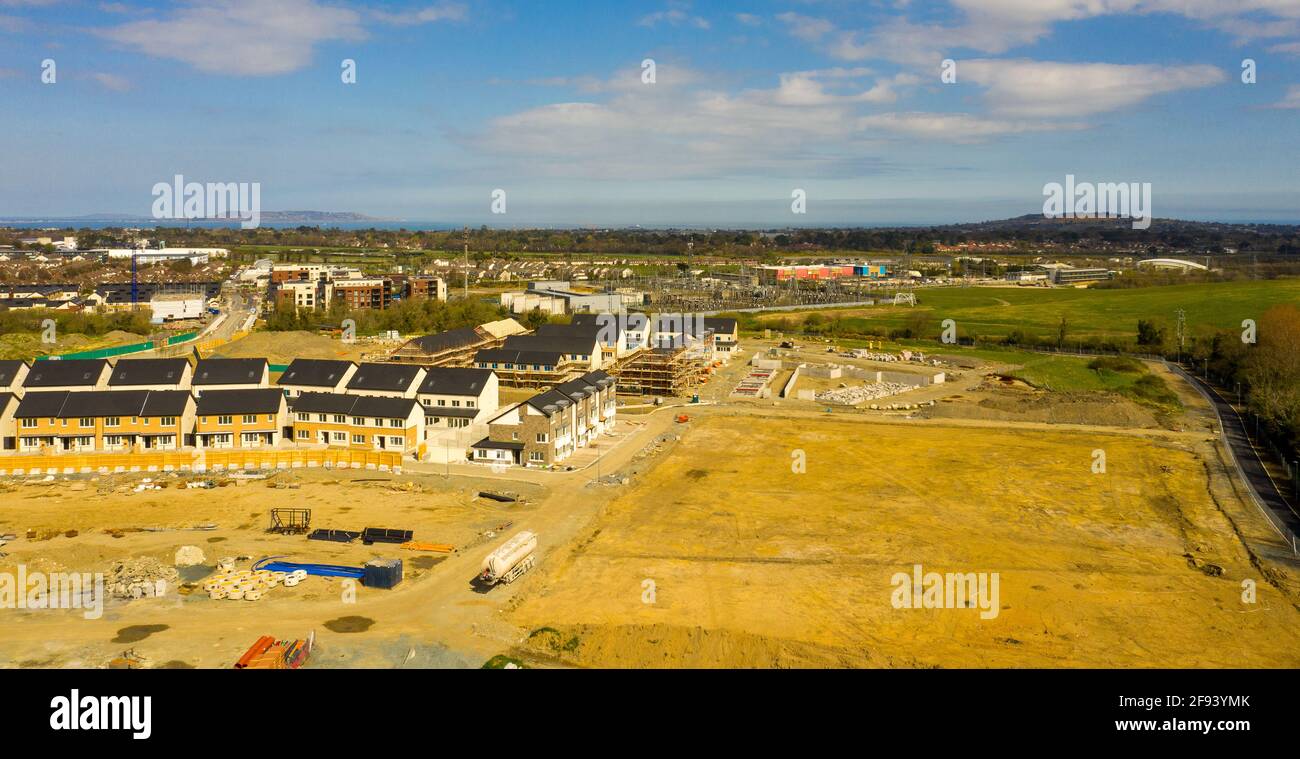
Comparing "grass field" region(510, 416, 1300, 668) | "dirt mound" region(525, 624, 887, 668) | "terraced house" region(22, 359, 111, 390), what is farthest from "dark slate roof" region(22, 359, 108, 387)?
"dirt mound" region(525, 624, 887, 668)

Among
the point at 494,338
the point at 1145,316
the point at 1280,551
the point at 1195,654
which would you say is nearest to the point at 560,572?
the point at 1195,654

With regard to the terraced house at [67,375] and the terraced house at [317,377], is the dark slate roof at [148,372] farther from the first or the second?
the terraced house at [317,377]

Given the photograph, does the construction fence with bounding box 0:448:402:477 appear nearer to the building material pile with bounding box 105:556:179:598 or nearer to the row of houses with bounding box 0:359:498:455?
the row of houses with bounding box 0:359:498:455

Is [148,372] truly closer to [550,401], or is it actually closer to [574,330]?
[550,401]

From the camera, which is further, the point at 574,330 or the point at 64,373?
the point at 574,330

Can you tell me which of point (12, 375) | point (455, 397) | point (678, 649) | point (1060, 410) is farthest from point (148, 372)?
point (1060, 410)

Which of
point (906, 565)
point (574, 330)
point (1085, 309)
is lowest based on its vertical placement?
point (906, 565)
